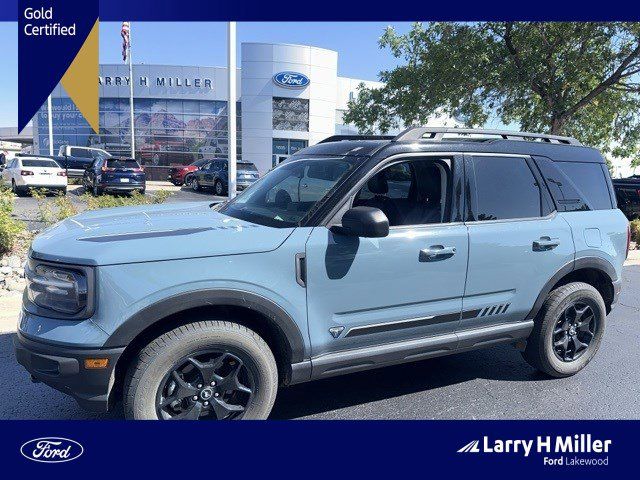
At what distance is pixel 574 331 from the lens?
4227mm

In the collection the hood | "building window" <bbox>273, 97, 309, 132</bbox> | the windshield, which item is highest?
"building window" <bbox>273, 97, 309, 132</bbox>

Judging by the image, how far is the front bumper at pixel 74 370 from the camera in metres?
2.53

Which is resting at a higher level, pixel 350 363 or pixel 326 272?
pixel 326 272

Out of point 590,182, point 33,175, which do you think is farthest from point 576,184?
point 33,175

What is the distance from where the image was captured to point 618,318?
6.09m

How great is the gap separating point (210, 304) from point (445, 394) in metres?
2.14

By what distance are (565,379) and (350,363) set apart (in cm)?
226

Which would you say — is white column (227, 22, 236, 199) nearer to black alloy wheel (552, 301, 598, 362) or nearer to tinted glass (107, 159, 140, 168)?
black alloy wheel (552, 301, 598, 362)

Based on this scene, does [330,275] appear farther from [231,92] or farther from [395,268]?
[231,92]

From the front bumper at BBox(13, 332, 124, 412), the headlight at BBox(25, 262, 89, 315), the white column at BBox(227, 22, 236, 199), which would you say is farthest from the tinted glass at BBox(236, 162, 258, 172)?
the front bumper at BBox(13, 332, 124, 412)

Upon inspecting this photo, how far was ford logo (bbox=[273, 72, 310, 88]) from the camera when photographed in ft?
115

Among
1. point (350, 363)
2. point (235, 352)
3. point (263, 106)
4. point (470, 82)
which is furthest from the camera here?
point (263, 106)
